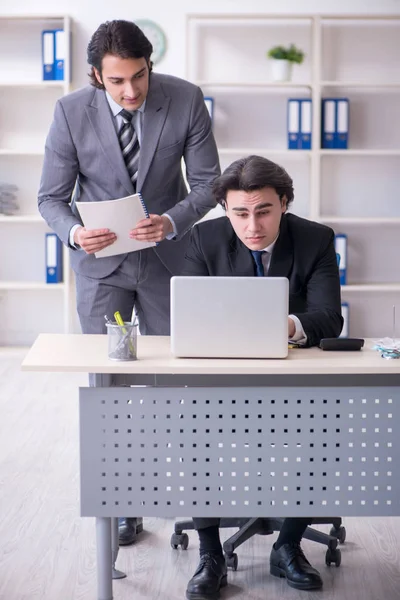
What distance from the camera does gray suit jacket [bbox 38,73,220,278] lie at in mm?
3023

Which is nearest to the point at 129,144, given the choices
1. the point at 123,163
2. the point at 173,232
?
the point at 123,163

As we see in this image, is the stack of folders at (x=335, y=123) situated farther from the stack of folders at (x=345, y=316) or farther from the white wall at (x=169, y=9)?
the stack of folders at (x=345, y=316)

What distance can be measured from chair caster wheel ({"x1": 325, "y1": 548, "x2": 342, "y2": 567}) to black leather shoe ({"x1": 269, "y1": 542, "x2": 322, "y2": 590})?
124 millimetres

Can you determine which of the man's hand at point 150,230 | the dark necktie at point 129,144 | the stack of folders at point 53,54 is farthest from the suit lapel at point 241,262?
the stack of folders at point 53,54

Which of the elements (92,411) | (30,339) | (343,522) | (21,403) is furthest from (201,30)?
(92,411)

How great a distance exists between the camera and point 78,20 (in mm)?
5859

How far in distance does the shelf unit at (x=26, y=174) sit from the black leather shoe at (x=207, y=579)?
11.1 feet

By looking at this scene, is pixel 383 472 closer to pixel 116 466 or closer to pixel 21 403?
pixel 116 466

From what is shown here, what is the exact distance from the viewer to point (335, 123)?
5.73 meters

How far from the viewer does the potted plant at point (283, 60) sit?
5.65m

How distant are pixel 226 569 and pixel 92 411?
0.69 m

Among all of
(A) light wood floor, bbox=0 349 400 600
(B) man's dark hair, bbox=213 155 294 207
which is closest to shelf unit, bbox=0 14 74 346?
(A) light wood floor, bbox=0 349 400 600

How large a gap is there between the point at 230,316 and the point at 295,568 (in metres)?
0.85

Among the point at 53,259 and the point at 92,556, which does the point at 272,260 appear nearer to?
the point at 92,556
